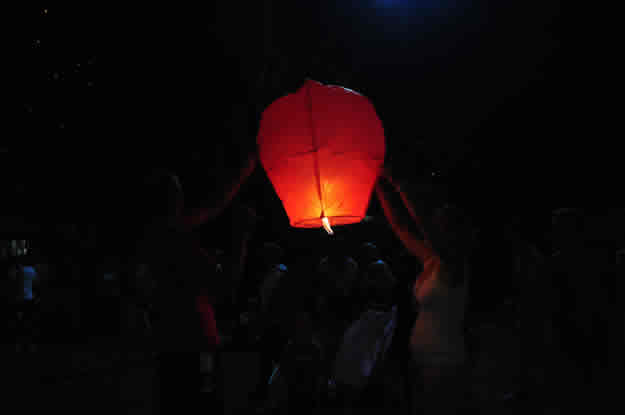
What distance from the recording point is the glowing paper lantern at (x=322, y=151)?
1.89 meters

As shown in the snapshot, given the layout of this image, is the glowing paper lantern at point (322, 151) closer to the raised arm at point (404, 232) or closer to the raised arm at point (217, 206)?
the raised arm at point (217, 206)

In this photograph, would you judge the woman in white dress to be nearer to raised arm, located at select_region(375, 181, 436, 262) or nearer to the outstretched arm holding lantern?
the outstretched arm holding lantern

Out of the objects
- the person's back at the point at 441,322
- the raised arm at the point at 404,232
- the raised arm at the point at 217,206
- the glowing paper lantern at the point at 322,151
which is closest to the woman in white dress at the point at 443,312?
the person's back at the point at 441,322

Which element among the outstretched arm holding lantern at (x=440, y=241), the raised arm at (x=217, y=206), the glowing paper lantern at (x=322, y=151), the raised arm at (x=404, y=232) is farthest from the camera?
the raised arm at (x=404, y=232)

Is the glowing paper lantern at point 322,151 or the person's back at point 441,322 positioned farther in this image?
the person's back at point 441,322

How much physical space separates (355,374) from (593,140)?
357 inches

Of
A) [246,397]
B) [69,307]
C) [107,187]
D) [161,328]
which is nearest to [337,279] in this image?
[246,397]

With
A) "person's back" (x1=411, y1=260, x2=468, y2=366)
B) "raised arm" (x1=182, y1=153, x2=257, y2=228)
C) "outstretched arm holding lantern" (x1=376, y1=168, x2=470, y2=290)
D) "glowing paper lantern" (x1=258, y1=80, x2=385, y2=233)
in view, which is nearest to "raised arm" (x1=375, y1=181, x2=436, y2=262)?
"outstretched arm holding lantern" (x1=376, y1=168, x2=470, y2=290)

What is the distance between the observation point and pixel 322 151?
1872mm

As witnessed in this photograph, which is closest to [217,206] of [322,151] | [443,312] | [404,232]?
[322,151]

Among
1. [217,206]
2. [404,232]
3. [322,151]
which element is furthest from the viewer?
[404,232]

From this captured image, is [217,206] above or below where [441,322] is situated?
above

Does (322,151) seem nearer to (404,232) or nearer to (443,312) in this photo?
(404,232)

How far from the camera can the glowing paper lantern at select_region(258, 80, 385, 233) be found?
1.89m
